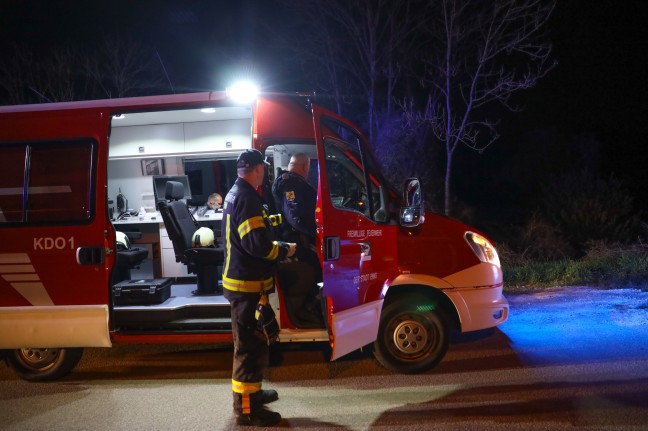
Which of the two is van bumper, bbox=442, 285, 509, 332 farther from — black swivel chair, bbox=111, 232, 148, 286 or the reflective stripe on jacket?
black swivel chair, bbox=111, 232, 148, 286

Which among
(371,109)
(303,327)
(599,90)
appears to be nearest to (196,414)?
(303,327)

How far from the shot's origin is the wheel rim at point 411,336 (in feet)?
16.9

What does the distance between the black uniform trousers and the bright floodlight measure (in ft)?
6.09

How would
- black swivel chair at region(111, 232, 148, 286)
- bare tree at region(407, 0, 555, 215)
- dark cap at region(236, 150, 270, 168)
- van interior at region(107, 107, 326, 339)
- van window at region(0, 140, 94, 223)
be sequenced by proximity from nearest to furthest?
dark cap at region(236, 150, 270, 168) < van window at region(0, 140, 94, 223) < black swivel chair at region(111, 232, 148, 286) < van interior at region(107, 107, 326, 339) < bare tree at region(407, 0, 555, 215)

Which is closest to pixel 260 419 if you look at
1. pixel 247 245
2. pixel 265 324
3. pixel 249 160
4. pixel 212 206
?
pixel 265 324

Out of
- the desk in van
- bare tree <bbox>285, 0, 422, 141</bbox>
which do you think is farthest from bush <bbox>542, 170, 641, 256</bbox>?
the desk in van

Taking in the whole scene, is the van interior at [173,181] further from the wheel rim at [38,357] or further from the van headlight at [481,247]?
the van headlight at [481,247]

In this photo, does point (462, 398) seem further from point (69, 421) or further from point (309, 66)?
point (309, 66)

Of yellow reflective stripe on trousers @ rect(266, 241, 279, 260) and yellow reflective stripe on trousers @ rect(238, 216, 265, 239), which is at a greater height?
yellow reflective stripe on trousers @ rect(238, 216, 265, 239)

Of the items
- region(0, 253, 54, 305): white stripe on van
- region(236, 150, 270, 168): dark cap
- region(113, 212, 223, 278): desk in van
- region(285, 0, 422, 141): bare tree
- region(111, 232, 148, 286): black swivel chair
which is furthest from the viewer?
region(285, 0, 422, 141): bare tree

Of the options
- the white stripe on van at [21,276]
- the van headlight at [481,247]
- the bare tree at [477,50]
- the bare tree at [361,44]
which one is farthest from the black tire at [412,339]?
the bare tree at [361,44]

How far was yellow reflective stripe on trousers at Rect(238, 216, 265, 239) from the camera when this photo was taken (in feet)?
13.6

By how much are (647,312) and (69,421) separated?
664 cm

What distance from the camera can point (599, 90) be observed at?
22875 mm
